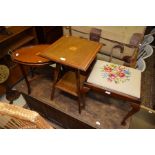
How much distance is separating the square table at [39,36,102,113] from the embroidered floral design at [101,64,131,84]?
0.68 ft

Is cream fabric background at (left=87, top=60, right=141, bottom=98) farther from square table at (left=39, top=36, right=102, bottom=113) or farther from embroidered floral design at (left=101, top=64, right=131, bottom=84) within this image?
square table at (left=39, top=36, right=102, bottom=113)

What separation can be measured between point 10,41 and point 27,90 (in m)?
0.92

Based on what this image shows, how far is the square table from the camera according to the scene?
1.29 meters

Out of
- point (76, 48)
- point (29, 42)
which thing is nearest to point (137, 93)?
point (76, 48)

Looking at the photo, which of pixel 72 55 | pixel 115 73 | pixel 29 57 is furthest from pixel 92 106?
pixel 29 57

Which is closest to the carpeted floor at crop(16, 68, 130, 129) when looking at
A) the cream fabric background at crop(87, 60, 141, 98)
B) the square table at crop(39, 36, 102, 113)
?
the square table at crop(39, 36, 102, 113)

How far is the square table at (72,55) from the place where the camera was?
1.29 meters

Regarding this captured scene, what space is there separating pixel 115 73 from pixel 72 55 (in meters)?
0.45

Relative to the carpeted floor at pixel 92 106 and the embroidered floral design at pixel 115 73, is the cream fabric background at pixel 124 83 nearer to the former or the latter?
the embroidered floral design at pixel 115 73

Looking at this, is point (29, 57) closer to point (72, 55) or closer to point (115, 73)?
point (72, 55)

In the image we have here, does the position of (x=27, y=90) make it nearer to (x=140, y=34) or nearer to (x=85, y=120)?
(x=85, y=120)

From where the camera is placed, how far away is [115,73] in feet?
4.88

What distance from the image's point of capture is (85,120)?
154 cm

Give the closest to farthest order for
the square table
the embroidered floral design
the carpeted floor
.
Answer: the square table, the embroidered floral design, the carpeted floor
